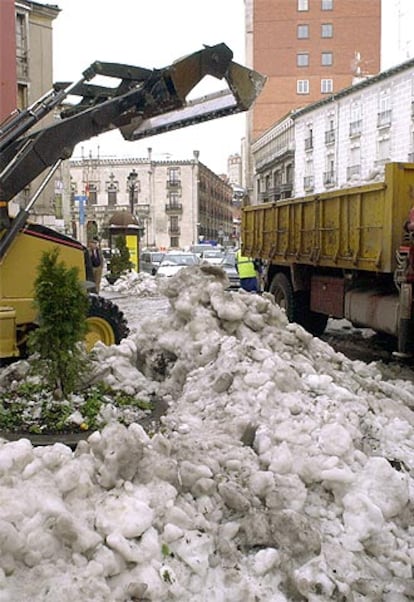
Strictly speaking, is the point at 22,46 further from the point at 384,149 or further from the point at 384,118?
the point at 384,149

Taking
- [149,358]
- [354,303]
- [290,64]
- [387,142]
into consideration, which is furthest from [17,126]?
[290,64]

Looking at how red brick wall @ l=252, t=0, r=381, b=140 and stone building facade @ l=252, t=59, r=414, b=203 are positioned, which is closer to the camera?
stone building facade @ l=252, t=59, r=414, b=203

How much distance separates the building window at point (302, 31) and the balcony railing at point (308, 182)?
2496 cm

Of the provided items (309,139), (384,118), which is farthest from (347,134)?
(309,139)

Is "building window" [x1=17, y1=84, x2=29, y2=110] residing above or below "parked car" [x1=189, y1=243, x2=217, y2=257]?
above

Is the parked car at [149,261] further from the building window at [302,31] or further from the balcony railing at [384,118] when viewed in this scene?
the building window at [302,31]

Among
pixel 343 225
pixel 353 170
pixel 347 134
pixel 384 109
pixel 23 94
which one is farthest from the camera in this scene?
pixel 347 134

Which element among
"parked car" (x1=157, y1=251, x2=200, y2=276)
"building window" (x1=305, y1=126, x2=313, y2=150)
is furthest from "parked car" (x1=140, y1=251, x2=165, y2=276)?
"building window" (x1=305, y1=126, x2=313, y2=150)

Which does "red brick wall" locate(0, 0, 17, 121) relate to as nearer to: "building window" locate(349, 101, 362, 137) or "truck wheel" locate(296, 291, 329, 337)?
"truck wheel" locate(296, 291, 329, 337)

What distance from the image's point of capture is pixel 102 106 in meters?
7.28

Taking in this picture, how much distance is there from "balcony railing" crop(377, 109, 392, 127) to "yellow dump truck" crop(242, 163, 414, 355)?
27.6 meters

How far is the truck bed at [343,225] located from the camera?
8305mm

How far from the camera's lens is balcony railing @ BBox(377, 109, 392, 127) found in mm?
38438

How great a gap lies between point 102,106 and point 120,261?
18.0 metres
